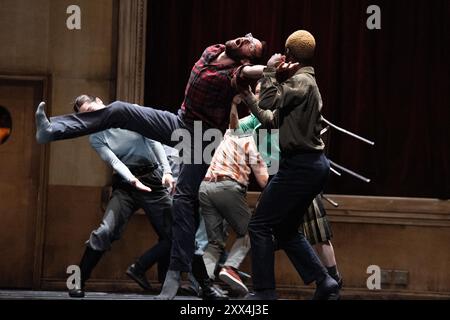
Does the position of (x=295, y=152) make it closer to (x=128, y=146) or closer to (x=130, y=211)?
(x=128, y=146)

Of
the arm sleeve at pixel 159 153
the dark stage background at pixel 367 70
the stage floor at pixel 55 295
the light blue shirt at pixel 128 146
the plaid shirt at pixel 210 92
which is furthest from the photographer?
the dark stage background at pixel 367 70

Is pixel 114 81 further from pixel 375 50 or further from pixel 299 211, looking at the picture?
pixel 299 211

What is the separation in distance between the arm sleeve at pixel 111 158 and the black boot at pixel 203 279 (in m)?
0.94

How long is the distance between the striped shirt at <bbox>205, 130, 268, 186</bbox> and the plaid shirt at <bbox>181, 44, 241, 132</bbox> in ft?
1.95

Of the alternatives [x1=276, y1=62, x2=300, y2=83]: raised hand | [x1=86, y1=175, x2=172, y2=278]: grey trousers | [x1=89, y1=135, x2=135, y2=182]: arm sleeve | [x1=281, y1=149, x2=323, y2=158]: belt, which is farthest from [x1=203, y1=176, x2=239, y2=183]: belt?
[x1=276, y1=62, x2=300, y2=83]: raised hand

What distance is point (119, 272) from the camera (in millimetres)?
10961

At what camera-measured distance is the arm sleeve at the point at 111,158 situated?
915 cm

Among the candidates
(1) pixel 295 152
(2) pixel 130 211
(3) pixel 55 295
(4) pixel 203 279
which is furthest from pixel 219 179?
(3) pixel 55 295

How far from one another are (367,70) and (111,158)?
3.05 m

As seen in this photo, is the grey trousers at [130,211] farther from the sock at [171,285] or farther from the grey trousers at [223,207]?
the sock at [171,285]

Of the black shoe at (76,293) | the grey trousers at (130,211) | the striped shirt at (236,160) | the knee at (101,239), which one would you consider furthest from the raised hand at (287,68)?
the black shoe at (76,293)

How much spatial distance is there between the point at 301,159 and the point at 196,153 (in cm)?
86
